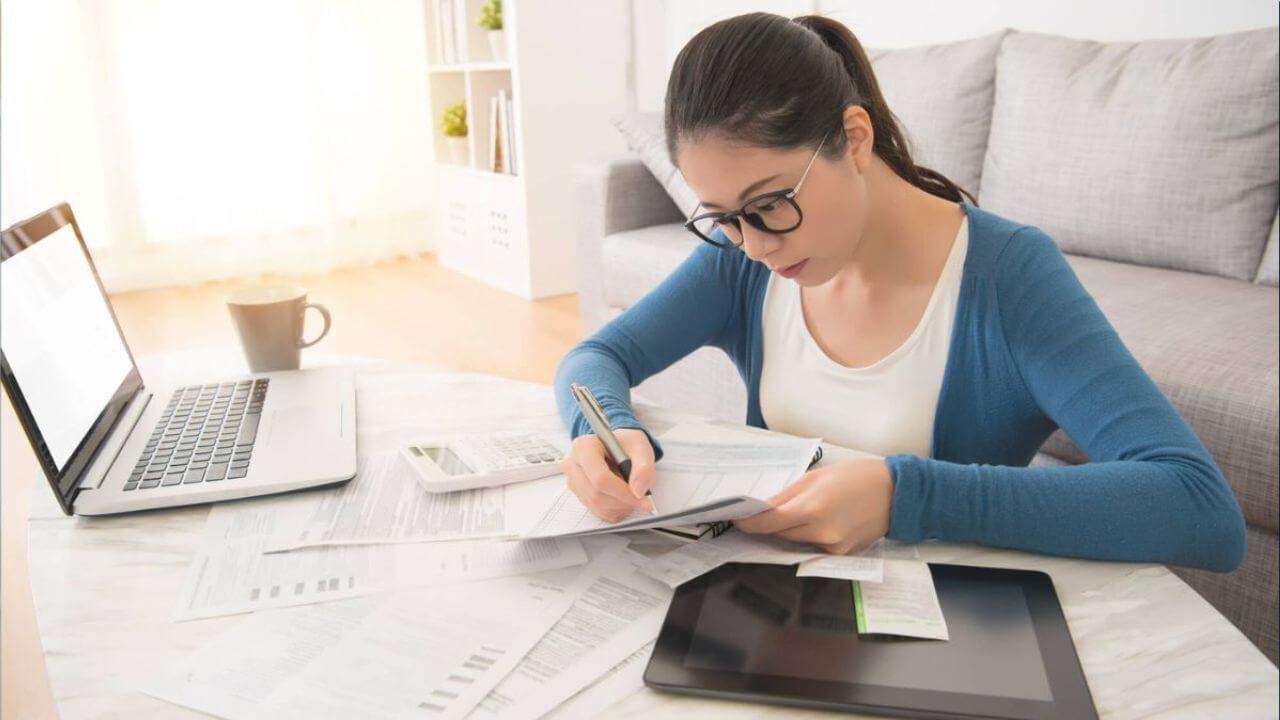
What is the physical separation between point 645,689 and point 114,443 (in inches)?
24.7

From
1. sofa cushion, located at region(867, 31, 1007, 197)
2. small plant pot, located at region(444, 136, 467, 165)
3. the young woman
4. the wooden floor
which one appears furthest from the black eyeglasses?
small plant pot, located at region(444, 136, 467, 165)

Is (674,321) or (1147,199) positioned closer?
(674,321)

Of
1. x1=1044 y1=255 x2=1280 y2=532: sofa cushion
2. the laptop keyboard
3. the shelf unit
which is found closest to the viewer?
the laptop keyboard

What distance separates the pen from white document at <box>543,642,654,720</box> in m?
0.18

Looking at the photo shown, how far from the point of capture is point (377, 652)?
0.63 metres

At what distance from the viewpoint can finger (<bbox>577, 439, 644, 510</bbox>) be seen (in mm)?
786

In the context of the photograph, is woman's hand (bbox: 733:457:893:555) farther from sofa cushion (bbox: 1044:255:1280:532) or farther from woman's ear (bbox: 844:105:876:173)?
sofa cushion (bbox: 1044:255:1280:532)

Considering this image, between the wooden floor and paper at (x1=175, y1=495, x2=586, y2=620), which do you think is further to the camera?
the wooden floor

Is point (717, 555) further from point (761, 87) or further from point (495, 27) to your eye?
point (495, 27)

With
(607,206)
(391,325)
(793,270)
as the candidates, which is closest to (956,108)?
(607,206)

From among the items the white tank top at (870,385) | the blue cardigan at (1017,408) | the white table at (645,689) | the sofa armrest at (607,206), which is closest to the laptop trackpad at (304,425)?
Result: the white table at (645,689)

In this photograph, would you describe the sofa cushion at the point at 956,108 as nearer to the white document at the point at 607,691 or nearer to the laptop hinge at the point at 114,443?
the laptop hinge at the point at 114,443

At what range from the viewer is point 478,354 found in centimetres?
303

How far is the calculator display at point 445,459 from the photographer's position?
88 centimetres
